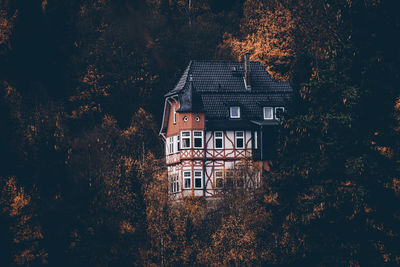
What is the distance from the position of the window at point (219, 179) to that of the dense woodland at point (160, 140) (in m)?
3.17

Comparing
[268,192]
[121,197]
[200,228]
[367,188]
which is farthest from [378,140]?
[121,197]

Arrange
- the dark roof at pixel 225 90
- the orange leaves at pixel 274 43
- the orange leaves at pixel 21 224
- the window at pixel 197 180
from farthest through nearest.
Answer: the orange leaves at pixel 274 43 → the dark roof at pixel 225 90 → the window at pixel 197 180 → the orange leaves at pixel 21 224

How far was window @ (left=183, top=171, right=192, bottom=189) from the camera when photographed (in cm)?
6081

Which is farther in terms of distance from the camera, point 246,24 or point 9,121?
point 246,24

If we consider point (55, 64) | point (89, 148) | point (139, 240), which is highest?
→ point (55, 64)

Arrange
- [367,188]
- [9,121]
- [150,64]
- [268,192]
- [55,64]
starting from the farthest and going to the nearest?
[150,64]
[55,64]
[9,121]
[268,192]
[367,188]

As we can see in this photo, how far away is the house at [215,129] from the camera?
60.8 metres

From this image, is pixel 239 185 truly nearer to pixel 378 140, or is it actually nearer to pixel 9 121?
pixel 9 121

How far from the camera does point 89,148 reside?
191ft

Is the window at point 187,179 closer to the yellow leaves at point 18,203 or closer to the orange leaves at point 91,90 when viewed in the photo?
the orange leaves at point 91,90

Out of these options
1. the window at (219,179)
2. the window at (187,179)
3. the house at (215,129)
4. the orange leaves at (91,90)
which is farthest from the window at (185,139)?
the orange leaves at (91,90)

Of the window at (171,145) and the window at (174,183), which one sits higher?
the window at (171,145)

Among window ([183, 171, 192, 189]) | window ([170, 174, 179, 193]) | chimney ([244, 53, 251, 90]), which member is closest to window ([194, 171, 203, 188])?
window ([183, 171, 192, 189])

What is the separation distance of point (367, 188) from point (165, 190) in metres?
20.2
